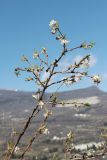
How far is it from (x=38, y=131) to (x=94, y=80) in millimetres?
1121

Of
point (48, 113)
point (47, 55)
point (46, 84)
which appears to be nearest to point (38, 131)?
point (48, 113)

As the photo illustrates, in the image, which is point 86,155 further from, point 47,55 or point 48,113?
point 47,55

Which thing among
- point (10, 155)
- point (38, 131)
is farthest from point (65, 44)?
point (10, 155)

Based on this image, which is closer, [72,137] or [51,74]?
[51,74]

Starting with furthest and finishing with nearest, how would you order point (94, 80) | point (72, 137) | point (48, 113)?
point (72, 137) → point (48, 113) → point (94, 80)

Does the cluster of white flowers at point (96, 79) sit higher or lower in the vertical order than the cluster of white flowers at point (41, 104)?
higher

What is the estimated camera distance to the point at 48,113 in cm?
622

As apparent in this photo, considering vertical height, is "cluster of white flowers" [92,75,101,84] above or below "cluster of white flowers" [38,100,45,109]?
above

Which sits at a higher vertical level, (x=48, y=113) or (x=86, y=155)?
(x=48, y=113)

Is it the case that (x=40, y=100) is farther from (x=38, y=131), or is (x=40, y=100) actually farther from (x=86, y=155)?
(x=86, y=155)

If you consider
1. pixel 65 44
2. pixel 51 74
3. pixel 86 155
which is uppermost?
pixel 65 44

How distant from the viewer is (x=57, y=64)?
600 centimetres

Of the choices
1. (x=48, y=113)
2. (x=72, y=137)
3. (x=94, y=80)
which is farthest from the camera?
(x=72, y=137)

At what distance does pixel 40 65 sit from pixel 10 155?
4.51ft
